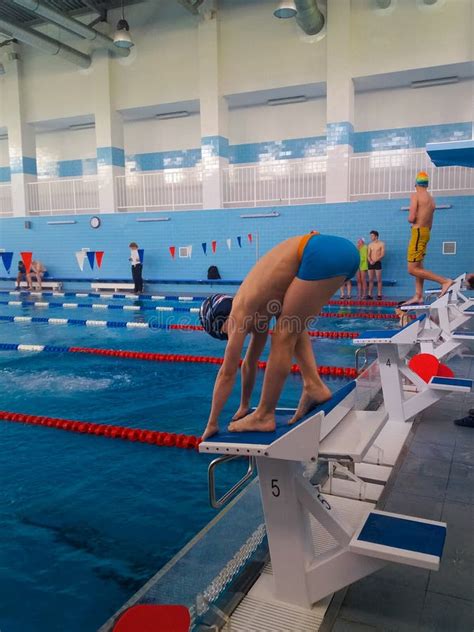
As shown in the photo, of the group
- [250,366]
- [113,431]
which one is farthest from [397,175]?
[250,366]

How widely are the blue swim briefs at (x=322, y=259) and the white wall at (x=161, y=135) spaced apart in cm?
1486

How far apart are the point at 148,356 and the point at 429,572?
544 cm

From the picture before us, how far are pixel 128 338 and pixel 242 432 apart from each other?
22.1 ft

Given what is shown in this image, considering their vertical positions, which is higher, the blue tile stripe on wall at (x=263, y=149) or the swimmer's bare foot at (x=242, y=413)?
the blue tile stripe on wall at (x=263, y=149)

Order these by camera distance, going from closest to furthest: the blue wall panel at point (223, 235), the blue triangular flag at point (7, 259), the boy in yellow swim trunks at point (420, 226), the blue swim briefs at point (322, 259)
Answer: the blue swim briefs at point (322, 259) → the boy in yellow swim trunks at point (420, 226) → the blue wall panel at point (223, 235) → the blue triangular flag at point (7, 259)

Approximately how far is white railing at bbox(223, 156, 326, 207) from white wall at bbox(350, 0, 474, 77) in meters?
2.53

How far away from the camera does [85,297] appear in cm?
1494

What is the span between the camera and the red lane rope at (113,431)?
13.3ft

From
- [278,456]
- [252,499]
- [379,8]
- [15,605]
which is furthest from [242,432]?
[379,8]

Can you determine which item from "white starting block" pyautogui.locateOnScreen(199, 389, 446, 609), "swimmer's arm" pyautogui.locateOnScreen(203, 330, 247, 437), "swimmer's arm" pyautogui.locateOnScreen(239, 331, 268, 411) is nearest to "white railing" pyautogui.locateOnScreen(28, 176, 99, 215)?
"swimmer's arm" pyautogui.locateOnScreen(239, 331, 268, 411)

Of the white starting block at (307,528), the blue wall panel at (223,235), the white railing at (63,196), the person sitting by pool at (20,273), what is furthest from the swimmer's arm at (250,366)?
the person sitting by pool at (20,273)

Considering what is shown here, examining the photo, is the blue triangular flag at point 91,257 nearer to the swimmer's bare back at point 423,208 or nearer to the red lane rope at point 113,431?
the swimmer's bare back at point 423,208

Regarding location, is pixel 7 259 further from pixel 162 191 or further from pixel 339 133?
pixel 339 133

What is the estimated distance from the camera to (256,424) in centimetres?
211
